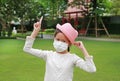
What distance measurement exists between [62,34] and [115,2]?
81.5ft

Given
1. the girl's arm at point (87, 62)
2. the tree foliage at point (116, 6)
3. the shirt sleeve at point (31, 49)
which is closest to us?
the girl's arm at point (87, 62)

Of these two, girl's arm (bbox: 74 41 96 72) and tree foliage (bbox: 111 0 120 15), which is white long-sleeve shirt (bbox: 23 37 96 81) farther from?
tree foliage (bbox: 111 0 120 15)

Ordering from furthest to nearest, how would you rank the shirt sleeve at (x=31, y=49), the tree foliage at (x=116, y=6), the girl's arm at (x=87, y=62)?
the tree foliage at (x=116, y=6)
the shirt sleeve at (x=31, y=49)
the girl's arm at (x=87, y=62)

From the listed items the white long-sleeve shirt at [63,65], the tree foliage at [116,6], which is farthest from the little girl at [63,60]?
the tree foliage at [116,6]

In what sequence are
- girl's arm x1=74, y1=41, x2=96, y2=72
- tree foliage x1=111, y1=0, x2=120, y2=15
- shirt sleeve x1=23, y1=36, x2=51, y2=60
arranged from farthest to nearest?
tree foliage x1=111, y1=0, x2=120, y2=15
shirt sleeve x1=23, y1=36, x2=51, y2=60
girl's arm x1=74, y1=41, x2=96, y2=72

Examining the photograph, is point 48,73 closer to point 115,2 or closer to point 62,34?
point 62,34

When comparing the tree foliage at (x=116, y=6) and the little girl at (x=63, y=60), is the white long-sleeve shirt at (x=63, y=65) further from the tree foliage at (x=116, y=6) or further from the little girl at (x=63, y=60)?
the tree foliage at (x=116, y=6)

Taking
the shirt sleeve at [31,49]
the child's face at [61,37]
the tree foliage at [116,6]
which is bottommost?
the tree foliage at [116,6]

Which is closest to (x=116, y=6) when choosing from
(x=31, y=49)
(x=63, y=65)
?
(x=31, y=49)

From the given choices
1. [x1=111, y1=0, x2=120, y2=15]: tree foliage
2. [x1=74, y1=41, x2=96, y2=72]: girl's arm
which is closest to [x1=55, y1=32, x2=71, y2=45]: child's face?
[x1=74, y1=41, x2=96, y2=72]: girl's arm

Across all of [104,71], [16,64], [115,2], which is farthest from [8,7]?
[104,71]

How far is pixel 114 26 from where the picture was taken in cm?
3144

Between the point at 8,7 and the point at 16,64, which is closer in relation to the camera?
the point at 16,64

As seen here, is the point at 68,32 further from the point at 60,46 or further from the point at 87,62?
the point at 87,62
